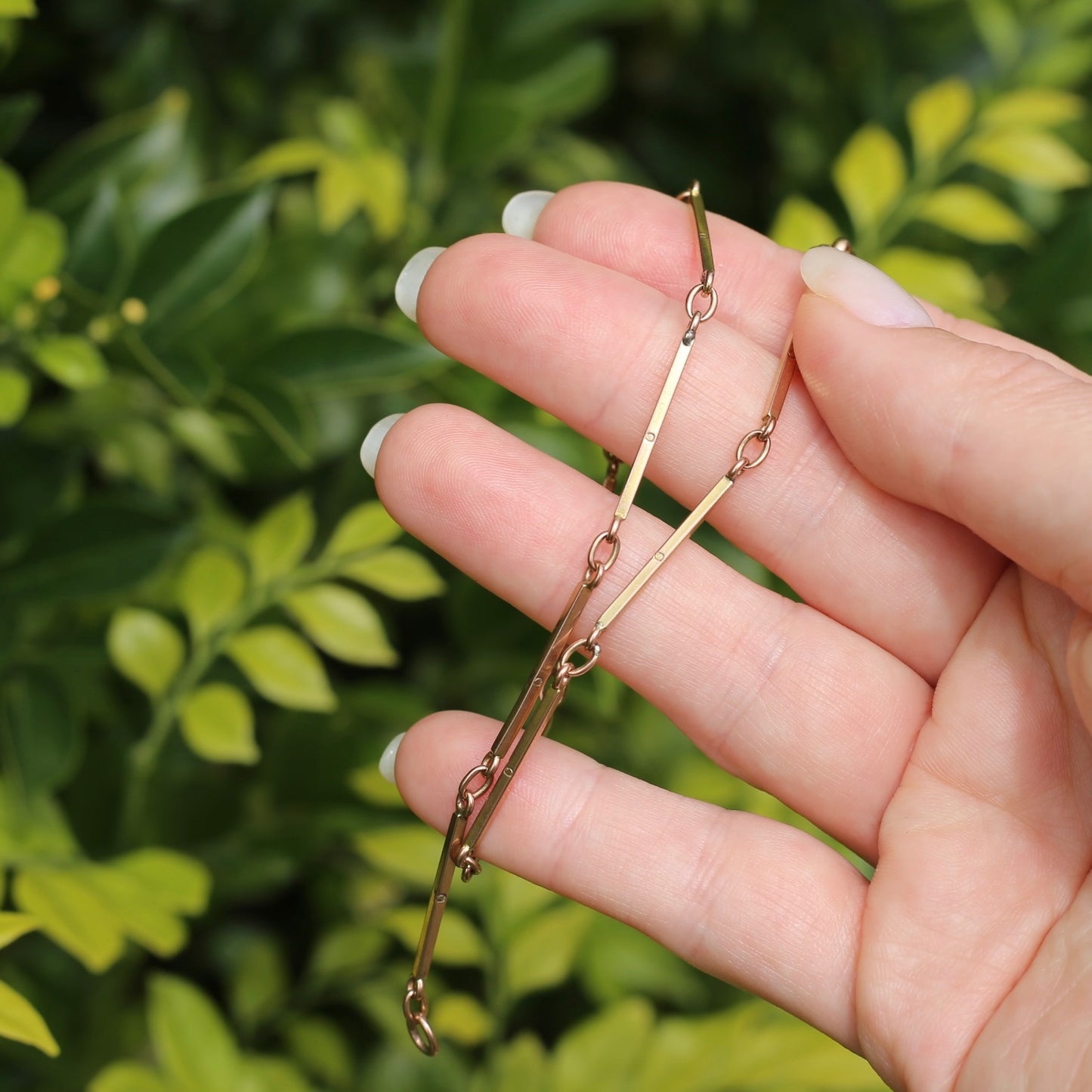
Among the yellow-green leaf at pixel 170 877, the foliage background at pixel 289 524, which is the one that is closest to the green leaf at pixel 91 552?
the foliage background at pixel 289 524

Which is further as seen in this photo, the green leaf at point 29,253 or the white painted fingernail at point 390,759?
the white painted fingernail at point 390,759

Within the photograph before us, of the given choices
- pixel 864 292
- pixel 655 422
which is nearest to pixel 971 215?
pixel 864 292

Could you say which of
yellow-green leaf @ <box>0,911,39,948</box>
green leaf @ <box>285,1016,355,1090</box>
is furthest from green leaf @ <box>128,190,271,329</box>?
green leaf @ <box>285,1016,355,1090</box>

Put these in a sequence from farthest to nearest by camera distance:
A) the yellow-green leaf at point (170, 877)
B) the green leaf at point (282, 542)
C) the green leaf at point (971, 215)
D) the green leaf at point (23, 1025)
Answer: the green leaf at point (971, 215)
the green leaf at point (282, 542)
the yellow-green leaf at point (170, 877)
the green leaf at point (23, 1025)

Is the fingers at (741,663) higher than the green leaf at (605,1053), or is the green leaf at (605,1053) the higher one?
the fingers at (741,663)

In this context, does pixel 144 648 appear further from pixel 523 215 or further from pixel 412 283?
pixel 523 215

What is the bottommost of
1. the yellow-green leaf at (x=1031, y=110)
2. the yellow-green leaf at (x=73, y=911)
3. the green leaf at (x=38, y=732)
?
the yellow-green leaf at (x=73, y=911)

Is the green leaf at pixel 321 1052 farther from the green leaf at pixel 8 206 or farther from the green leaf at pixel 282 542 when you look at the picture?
the green leaf at pixel 8 206
